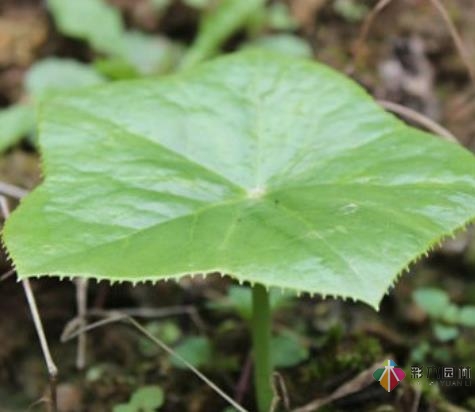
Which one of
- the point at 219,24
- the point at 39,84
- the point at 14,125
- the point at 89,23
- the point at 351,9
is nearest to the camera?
the point at 14,125

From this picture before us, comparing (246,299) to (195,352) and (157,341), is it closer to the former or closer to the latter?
(195,352)

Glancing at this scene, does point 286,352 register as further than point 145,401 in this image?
Yes

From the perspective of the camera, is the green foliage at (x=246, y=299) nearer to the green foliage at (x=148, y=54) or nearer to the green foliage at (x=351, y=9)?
the green foliage at (x=148, y=54)

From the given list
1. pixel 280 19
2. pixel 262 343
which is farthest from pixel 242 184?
pixel 280 19

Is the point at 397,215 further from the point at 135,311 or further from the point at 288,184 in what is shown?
the point at 135,311

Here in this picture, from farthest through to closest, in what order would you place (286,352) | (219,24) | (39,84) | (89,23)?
(219,24) → (89,23) → (39,84) → (286,352)

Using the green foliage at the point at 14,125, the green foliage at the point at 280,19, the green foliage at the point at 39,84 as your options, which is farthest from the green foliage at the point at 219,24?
the green foliage at the point at 14,125

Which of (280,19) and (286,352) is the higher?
(280,19)

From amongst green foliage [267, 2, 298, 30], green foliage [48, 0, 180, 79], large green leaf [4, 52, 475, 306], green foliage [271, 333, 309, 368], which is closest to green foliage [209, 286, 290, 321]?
green foliage [271, 333, 309, 368]
